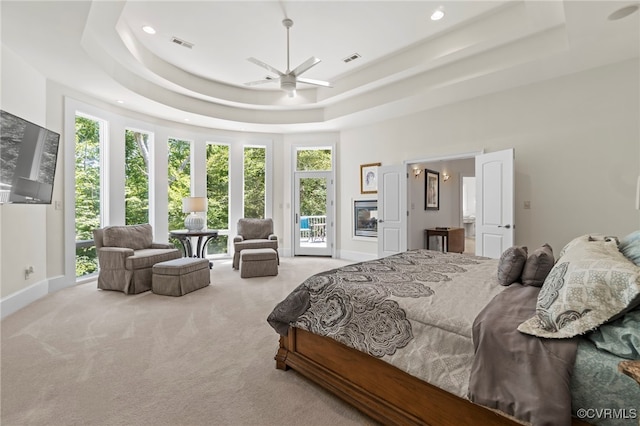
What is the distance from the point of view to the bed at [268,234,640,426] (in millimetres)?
1104

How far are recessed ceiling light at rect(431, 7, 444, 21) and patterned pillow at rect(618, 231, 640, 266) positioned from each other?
3.07m

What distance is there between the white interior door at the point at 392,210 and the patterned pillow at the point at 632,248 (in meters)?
4.00

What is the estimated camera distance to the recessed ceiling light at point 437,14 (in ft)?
11.7

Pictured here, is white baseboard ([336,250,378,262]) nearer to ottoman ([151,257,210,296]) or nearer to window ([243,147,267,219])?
window ([243,147,267,219])

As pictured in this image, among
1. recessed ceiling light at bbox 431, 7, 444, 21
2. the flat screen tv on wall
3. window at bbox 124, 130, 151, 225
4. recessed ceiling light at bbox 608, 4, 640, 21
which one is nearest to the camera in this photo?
recessed ceiling light at bbox 608, 4, 640, 21

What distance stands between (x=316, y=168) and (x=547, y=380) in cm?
666

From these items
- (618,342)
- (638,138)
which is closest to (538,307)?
(618,342)

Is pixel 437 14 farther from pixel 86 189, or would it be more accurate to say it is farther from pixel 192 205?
pixel 86 189

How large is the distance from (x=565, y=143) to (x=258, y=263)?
478cm

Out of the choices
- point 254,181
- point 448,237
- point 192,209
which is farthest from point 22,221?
point 448,237

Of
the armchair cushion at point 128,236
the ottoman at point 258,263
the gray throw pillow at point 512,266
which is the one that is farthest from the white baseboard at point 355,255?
the gray throw pillow at point 512,266

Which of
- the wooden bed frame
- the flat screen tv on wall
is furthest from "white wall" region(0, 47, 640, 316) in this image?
the wooden bed frame

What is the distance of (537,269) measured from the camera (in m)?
1.85

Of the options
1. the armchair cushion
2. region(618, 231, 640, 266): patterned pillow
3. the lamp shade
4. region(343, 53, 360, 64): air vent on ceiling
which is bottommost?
the armchair cushion
